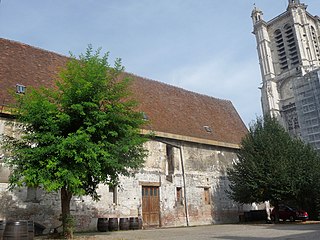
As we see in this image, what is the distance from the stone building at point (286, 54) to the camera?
172 ft

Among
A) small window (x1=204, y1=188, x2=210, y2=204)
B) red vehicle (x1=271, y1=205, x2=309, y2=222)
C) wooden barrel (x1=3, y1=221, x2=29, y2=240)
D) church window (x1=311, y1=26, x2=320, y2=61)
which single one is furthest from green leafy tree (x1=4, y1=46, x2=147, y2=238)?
church window (x1=311, y1=26, x2=320, y2=61)

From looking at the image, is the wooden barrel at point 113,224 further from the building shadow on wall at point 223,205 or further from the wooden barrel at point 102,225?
the building shadow on wall at point 223,205

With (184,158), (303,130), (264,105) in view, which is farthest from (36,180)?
(264,105)

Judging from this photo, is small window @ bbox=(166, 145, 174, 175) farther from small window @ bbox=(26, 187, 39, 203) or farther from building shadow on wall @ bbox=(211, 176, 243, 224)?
small window @ bbox=(26, 187, 39, 203)

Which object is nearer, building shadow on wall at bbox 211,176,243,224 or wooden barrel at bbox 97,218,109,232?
wooden barrel at bbox 97,218,109,232

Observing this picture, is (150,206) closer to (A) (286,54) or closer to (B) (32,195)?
(B) (32,195)

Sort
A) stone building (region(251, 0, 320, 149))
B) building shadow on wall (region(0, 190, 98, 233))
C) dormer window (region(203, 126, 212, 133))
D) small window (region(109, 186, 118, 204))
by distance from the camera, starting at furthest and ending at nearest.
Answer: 1. stone building (region(251, 0, 320, 149))
2. dormer window (region(203, 126, 212, 133))
3. small window (region(109, 186, 118, 204))
4. building shadow on wall (region(0, 190, 98, 233))

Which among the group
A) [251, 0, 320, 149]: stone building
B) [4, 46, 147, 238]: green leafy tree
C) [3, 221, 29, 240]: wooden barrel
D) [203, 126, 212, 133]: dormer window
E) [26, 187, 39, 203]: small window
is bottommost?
[3, 221, 29, 240]: wooden barrel

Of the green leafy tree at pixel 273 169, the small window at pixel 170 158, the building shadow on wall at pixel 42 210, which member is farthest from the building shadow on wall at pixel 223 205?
the building shadow on wall at pixel 42 210

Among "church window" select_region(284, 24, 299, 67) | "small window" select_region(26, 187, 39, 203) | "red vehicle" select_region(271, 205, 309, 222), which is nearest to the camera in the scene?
"small window" select_region(26, 187, 39, 203)

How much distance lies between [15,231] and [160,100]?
13.9m

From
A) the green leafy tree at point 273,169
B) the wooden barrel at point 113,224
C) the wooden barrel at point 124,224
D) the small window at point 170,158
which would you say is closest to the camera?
the wooden barrel at point 113,224

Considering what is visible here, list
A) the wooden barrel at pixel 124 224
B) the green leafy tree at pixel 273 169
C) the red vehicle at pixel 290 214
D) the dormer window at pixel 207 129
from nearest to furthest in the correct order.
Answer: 1. the wooden barrel at pixel 124 224
2. the green leafy tree at pixel 273 169
3. the red vehicle at pixel 290 214
4. the dormer window at pixel 207 129

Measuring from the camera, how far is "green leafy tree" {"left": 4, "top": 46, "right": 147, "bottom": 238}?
397 inches
